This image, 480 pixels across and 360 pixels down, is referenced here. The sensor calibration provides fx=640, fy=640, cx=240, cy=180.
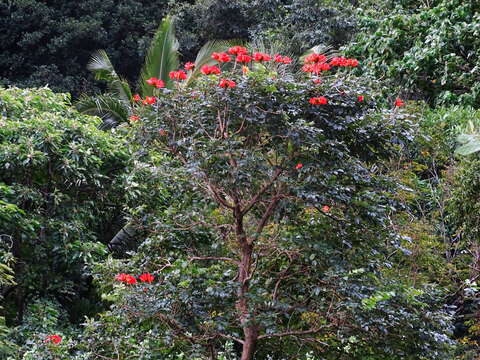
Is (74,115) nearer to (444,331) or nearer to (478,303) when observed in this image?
(444,331)

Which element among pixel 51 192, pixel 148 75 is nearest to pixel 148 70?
pixel 148 75

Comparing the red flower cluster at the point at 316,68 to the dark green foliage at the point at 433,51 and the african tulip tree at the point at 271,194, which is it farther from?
the dark green foliage at the point at 433,51

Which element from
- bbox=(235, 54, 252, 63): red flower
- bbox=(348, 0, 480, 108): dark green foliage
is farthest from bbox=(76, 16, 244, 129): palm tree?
bbox=(235, 54, 252, 63): red flower

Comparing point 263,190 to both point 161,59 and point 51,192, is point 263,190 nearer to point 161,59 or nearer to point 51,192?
point 51,192

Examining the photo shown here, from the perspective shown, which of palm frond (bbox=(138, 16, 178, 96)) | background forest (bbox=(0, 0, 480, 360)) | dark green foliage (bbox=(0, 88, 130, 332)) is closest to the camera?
background forest (bbox=(0, 0, 480, 360))

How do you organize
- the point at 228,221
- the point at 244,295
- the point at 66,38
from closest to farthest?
the point at 244,295 → the point at 228,221 → the point at 66,38

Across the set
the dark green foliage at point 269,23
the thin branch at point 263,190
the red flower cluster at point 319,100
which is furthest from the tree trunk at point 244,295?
the dark green foliage at point 269,23

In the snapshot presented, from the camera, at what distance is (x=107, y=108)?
10039 mm

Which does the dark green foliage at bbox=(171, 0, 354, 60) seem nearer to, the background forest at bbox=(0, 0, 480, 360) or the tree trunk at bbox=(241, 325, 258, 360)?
the background forest at bbox=(0, 0, 480, 360)

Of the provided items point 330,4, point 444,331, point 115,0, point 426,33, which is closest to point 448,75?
point 426,33

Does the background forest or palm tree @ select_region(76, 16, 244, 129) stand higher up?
palm tree @ select_region(76, 16, 244, 129)

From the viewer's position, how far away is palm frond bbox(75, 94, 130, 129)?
997 cm

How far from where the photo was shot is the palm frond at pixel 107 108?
392 inches

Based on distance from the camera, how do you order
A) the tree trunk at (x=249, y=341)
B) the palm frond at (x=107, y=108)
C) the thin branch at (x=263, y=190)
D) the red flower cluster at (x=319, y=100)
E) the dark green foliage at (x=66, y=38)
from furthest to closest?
the dark green foliage at (x=66, y=38), the palm frond at (x=107, y=108), the tree trunk at (x=249, y=341), the thin branch at (x=263, y=190), the red flower cluster at (x=319, y=100)
